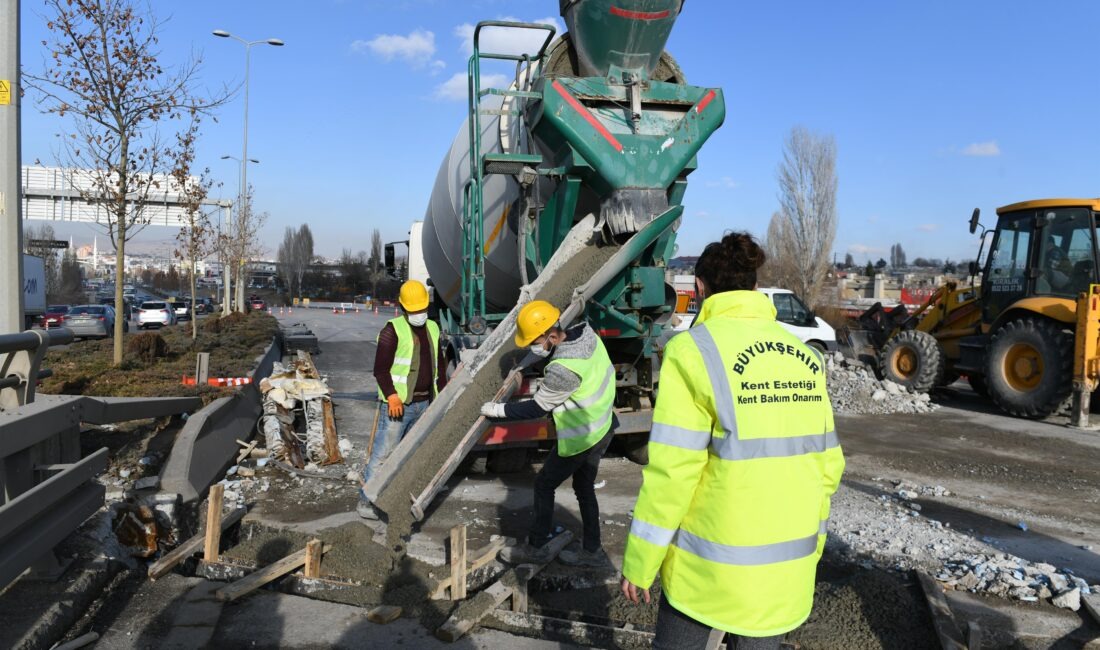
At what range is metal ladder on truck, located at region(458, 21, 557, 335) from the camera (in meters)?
6.41

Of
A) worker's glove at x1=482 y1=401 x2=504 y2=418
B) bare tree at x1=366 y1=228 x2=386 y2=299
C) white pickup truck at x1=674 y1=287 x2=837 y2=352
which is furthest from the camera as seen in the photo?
bare tree at x1=366 y1=228 x2=386 y2=299

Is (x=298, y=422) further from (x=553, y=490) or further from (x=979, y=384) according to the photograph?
(x=979, y=384)

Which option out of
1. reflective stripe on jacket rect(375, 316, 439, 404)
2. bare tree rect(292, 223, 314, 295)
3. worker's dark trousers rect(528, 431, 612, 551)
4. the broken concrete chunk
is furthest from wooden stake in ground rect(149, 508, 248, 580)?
bare tree rect(292, 223, 314, 295)

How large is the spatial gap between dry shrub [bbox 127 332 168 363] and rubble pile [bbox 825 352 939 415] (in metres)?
10.4

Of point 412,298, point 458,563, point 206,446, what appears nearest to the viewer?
point 458,563

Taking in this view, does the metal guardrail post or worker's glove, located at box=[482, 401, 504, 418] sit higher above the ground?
the metal guardrail post

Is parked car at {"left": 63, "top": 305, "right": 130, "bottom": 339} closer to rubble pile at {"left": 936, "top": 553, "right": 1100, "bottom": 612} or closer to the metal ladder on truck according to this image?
the metal ladder on truck

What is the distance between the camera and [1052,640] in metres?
4.00

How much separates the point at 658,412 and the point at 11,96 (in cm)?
514

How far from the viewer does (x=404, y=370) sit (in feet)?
19.5

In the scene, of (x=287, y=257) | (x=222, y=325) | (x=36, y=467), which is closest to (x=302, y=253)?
(x=287, y=257)

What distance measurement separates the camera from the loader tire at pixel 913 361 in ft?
41.9

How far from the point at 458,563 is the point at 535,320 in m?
1.49

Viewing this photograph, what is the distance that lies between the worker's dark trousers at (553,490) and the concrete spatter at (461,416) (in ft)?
2.58
